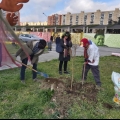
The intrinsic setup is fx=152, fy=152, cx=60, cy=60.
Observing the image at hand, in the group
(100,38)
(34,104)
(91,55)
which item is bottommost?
(34,104)

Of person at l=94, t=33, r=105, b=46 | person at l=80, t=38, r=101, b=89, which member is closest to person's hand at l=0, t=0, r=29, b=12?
person at l=80, t=38, r=101, b=89

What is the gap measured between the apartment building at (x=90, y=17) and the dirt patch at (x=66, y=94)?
193 feet

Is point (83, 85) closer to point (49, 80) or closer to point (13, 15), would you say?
point (49, 80)

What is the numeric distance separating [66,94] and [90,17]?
211ft

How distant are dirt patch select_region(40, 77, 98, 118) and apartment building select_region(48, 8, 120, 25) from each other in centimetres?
5881

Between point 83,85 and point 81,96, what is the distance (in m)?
0.59

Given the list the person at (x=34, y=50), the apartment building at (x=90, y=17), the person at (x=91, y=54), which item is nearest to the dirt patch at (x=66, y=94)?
the person at (x=91, y=54)

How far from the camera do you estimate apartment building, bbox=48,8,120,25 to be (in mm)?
58375

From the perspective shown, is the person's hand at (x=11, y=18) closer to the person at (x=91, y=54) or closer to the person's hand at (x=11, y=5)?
the person's hand at (x=11, y=5)

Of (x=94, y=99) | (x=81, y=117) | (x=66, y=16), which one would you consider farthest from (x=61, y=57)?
(x=66, y=16)

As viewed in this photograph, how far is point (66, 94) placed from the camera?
123 inches

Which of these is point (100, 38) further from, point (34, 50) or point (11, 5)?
point (11, 5)

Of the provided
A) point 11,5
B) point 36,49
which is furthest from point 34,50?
point 11,5

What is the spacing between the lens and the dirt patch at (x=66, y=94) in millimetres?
2651
